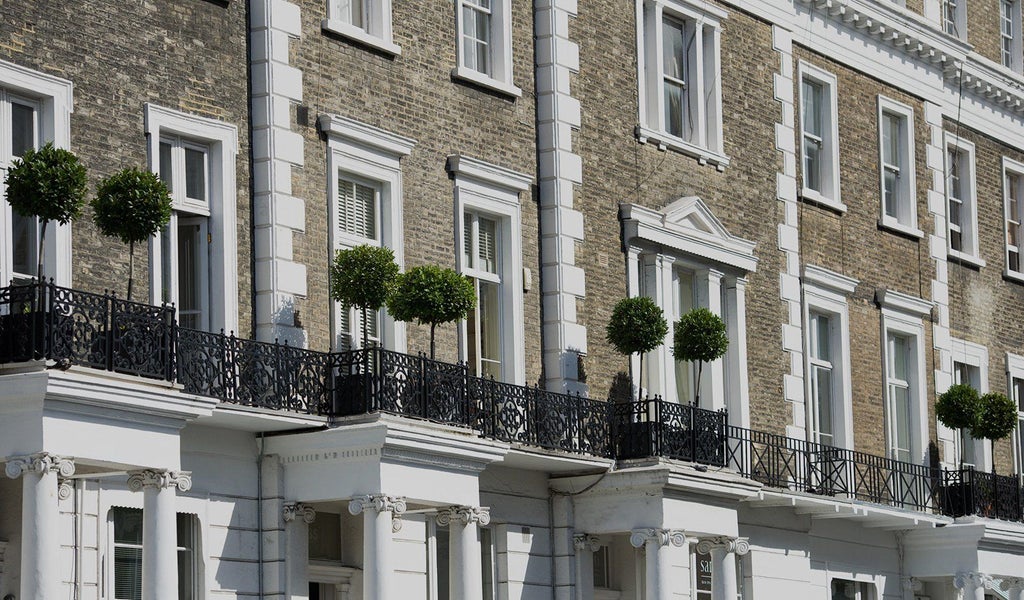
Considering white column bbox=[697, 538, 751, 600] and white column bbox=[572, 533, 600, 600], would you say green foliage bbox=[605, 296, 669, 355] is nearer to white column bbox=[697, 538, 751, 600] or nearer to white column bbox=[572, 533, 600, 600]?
white column bbox=[572, 533, 600, 600]

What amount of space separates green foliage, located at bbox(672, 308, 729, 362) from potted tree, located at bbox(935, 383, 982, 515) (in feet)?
22.2

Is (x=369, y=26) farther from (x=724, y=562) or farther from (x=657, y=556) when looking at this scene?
(x=724, y=562)

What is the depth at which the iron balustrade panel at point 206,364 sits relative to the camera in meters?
20.5

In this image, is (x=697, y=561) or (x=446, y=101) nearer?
(x=446, y=101)

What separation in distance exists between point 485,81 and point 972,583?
37.0ft

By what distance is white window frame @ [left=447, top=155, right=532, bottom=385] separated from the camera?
2525 centimetres

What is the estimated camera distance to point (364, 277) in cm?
2236

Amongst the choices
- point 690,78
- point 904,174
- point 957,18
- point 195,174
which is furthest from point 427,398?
point 957,18

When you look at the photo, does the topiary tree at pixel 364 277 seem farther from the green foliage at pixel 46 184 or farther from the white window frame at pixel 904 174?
the white window frame at pixel 904 174

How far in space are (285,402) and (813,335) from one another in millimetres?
12051

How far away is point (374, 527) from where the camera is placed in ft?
70.9

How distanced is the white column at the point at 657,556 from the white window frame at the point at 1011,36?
16.0m

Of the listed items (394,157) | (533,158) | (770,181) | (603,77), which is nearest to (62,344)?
(394,157)

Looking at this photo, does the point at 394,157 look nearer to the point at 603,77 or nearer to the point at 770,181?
the point at 603,77
